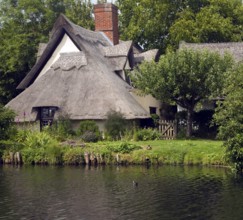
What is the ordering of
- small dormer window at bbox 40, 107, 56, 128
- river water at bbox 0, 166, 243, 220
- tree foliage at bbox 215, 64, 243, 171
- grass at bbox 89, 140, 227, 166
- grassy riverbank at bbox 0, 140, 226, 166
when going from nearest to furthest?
river water at bbox 0, 166, 243, 220 < tree foliage at bbox 215, 64, 243, 171 < grass at bbox 89, 140, 227, 166 < grassy riverbank at bbox 0, 140, 226, 166 < small dormer window at bbox 40, 107, 56, 128

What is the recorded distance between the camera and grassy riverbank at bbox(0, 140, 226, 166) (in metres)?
34.8

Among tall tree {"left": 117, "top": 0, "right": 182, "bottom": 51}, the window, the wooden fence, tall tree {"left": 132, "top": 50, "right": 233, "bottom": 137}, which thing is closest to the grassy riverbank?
tall tree {"left": 132, "top": 50, "right": 233, "bottom": 137}

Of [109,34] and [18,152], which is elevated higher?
[109,34]

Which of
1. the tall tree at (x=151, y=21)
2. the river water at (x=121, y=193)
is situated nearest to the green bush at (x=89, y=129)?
the river water at (x=121, y=193)

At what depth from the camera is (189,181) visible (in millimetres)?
28453

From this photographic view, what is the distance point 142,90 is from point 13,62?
66.6 feet

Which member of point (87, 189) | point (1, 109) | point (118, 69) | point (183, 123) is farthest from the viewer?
point (118, 69)

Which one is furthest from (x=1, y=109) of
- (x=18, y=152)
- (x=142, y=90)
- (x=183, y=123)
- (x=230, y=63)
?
(x=230, y=63)

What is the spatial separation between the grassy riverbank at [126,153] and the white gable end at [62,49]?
47.9 feet

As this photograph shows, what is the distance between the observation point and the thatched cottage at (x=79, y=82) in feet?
147

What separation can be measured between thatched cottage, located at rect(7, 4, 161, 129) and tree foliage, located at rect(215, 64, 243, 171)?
13.2 m

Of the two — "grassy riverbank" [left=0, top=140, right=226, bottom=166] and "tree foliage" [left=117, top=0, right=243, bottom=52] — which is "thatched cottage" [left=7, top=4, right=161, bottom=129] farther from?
"grassy riverbank" [left=0, top=140, right=226, bottom=166]

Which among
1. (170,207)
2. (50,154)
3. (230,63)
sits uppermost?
(230,63)

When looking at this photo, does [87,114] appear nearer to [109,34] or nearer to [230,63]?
[230,63]
